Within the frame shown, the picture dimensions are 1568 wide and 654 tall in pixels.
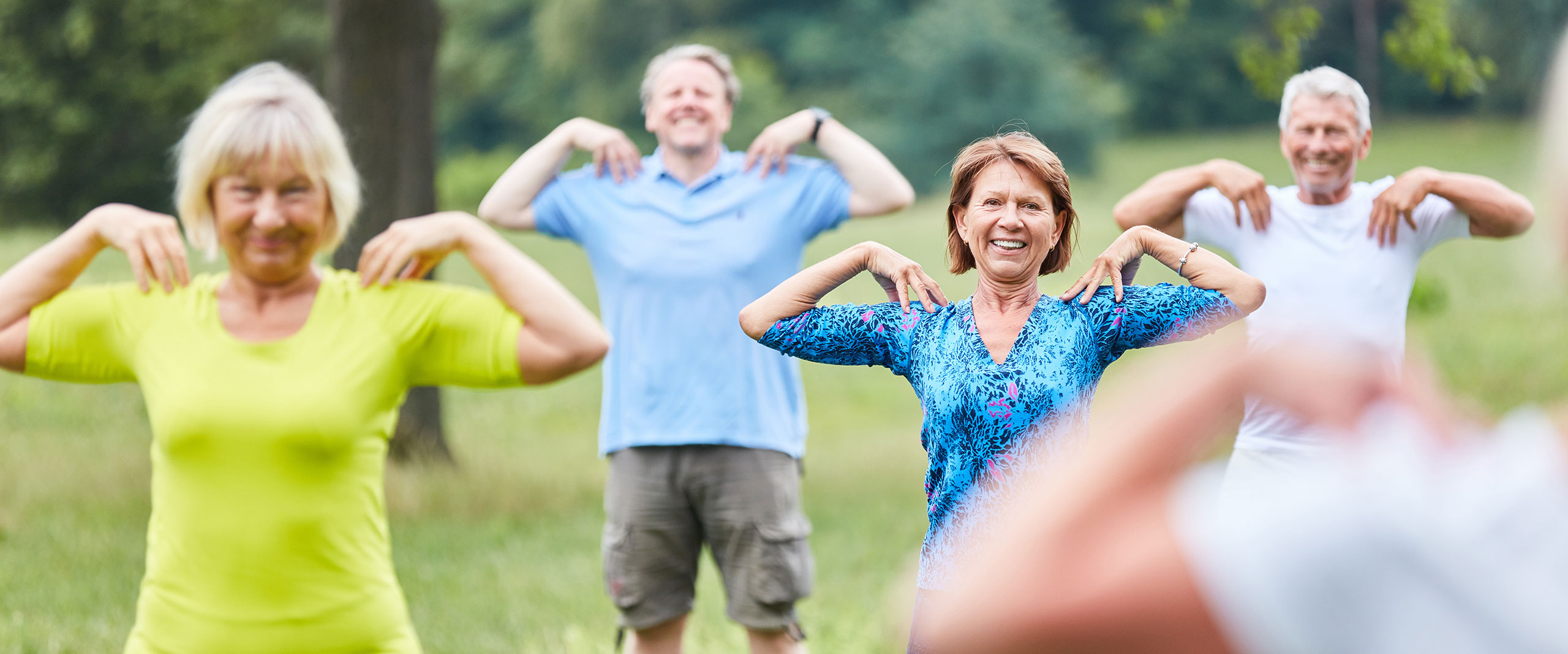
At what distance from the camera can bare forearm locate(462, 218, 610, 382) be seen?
9.07ft

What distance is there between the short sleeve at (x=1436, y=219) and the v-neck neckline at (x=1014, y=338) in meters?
1.71

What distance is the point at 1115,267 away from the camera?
3.06 meters

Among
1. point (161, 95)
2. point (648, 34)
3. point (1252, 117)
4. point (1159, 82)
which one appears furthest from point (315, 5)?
point (1252, 117)

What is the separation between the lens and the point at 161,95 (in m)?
23.3

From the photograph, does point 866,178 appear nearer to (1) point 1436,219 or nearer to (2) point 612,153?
(2) point 612,153

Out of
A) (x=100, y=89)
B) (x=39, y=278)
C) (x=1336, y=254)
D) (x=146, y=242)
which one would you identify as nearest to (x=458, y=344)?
(x=146, y=242)

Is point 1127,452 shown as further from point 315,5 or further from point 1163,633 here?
point 315,5

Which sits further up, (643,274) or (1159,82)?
(1159,82)

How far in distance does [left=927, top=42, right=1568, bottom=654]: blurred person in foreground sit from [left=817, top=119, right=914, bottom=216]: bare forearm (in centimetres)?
352

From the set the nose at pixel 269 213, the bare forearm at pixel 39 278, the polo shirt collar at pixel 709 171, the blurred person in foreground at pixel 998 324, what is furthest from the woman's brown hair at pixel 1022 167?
the bare forearm at pixel 39 278

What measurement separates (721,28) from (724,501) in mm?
42813

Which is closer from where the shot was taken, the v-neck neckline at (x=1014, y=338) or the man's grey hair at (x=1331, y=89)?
the v-neck neckline at (x=1014, y=338)

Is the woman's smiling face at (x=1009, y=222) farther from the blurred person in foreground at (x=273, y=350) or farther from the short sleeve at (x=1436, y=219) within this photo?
the short sleeve at (x=1436, y=219)

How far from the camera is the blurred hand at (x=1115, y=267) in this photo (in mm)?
3059
